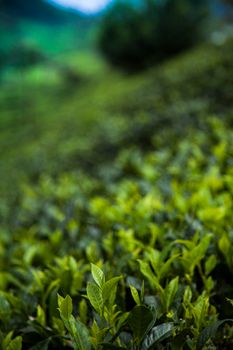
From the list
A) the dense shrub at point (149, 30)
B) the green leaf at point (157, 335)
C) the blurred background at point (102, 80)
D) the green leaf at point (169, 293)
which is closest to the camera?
the green leaf at point (157, 335)

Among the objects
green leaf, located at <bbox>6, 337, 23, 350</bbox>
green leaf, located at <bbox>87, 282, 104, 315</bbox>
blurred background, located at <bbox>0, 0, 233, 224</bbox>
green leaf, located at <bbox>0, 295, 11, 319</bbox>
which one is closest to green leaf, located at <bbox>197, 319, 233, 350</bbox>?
green leaf, located at <bbox>87, 282, 104, 315</bbox>

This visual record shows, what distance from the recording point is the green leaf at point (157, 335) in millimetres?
1051

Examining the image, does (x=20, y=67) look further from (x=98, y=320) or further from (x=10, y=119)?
(x=98, y=320)

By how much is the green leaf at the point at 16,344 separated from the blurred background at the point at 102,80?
7.60 feet

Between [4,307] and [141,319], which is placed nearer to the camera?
[141,319]

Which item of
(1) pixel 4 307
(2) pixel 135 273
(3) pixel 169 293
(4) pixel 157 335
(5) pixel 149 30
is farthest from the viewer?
(5) pixel 149 30

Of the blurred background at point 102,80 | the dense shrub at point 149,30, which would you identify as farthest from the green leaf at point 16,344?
the dense shrub at point 149,30

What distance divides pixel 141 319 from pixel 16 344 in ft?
1.16

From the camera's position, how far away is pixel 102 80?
58.3ft

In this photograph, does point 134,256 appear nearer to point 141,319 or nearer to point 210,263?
point 210,263

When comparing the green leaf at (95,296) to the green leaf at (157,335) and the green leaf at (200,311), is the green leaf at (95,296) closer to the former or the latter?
the green leaf at (157,335)

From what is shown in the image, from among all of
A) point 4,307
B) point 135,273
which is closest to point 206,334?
point 135,273

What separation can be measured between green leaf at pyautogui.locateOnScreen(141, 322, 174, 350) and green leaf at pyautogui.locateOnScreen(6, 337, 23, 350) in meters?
0.34

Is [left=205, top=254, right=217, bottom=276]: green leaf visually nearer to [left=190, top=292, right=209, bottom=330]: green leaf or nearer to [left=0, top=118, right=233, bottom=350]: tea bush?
[left=0, top=118, right=233, bottom=350]: tea bush
